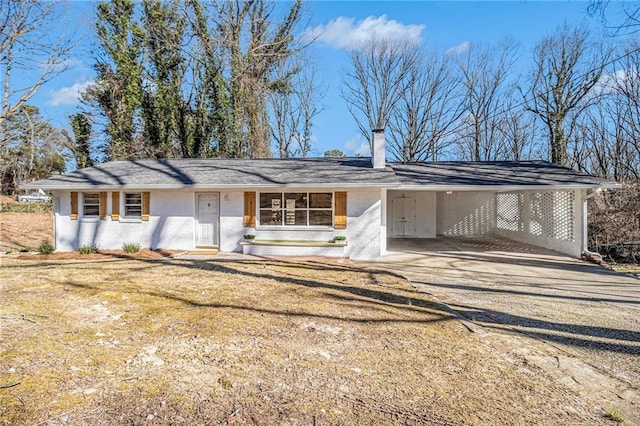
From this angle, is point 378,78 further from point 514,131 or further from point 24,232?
point 24,232

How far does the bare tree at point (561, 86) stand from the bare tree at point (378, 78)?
8.39m

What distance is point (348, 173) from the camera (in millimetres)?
11047

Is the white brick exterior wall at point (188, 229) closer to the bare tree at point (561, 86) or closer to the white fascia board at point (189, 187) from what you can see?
the white fascia board at point (189, 187)

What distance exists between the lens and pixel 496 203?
16.6m

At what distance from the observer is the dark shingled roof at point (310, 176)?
10.3 meters

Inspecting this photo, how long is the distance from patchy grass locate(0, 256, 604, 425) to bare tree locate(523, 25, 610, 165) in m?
20.3

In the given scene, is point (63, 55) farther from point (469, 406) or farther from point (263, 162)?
point (469, 406)

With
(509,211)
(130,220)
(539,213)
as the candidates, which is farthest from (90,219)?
(509,211)

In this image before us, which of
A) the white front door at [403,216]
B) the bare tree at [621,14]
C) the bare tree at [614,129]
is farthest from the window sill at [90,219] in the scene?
the bare tree at [614,129]

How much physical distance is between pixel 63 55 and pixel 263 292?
13904mm

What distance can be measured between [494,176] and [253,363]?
1130cm

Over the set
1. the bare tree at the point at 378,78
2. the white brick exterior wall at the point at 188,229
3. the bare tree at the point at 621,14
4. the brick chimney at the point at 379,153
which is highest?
the bare tree at the point at 378,78

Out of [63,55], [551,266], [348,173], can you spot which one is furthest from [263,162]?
[551,266]

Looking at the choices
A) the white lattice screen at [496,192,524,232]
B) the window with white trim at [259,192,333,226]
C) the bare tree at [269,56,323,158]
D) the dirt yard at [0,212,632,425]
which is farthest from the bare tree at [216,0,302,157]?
the dirt yard at [0,212,632,425]
